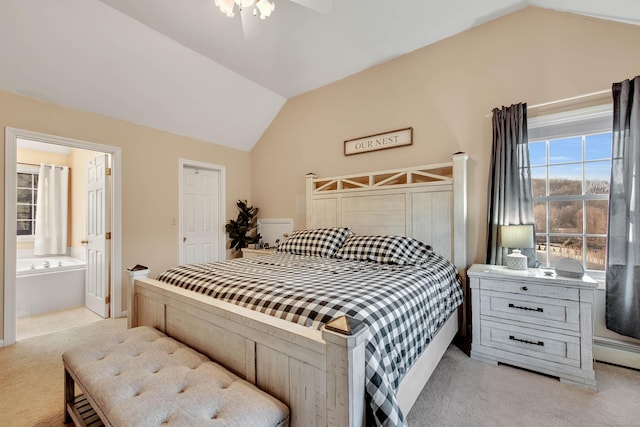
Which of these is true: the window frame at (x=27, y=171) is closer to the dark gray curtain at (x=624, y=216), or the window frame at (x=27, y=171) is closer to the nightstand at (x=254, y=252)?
the nightstand at (x=254, y=252)

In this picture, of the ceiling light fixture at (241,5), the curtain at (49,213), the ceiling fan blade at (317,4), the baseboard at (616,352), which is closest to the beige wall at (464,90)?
the baseboard at (616,352)

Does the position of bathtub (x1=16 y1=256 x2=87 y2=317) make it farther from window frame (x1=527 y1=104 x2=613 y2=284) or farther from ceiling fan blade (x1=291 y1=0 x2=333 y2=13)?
window frame (x1=527 y1=104 x2=613 y2=284)

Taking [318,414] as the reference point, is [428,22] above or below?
above

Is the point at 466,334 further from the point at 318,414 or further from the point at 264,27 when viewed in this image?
the point at 264,27

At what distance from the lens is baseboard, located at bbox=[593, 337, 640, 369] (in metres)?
2.11

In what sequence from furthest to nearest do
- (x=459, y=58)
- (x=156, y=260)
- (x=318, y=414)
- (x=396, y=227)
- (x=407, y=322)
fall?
(x=156, y=260)
(x=396, y=227)
(x=459, y=58)
(x=407, y=322)
(x=318, y=414)

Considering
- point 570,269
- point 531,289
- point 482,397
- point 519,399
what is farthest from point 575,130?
point 482,397

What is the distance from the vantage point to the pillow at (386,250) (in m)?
2.50

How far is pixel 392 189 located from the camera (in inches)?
125

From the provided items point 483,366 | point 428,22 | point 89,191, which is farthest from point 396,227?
point 89,191

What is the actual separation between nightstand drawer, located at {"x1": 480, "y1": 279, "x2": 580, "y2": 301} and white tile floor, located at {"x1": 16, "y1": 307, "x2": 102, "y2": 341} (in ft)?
14.0

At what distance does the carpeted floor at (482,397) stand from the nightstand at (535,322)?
112 mm

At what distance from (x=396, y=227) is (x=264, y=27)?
250cm

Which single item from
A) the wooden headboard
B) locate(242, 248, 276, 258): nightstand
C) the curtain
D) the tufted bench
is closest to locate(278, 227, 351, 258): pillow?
the wooden headboard
